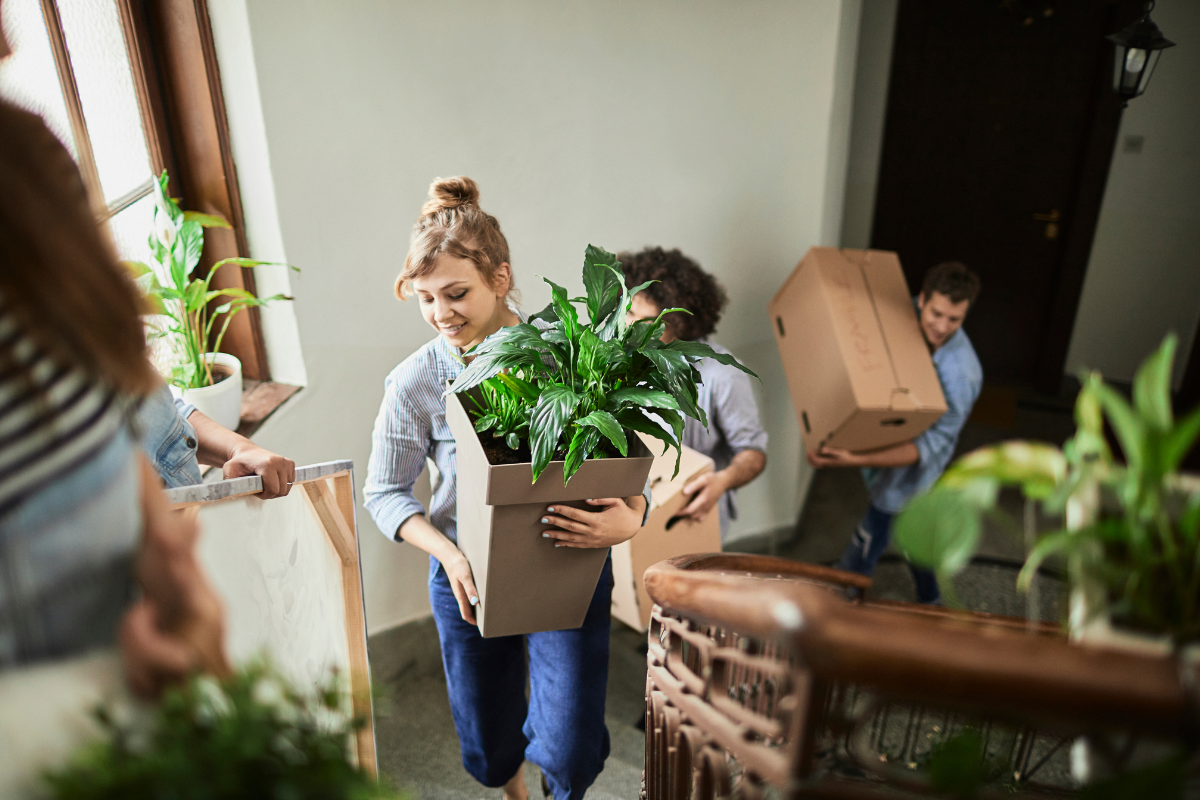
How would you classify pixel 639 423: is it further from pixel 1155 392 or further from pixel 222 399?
pixel 222 399

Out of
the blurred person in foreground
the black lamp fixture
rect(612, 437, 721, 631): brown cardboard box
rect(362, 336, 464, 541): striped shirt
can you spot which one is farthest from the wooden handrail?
the black lamp fixture

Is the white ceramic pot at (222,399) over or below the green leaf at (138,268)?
below

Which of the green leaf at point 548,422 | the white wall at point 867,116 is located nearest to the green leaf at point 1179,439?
the green leaf at point 548,422

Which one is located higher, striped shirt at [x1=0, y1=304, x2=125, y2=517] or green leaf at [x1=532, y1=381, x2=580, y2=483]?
striped shirt at [x1=0, y1=304, x2=125, y2=517]

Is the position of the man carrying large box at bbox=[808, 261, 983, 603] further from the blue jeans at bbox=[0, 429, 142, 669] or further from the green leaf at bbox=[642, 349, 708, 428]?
the blue jeans at bbox=[0, 429, 142, 669]

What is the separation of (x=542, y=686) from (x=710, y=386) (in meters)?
0.94

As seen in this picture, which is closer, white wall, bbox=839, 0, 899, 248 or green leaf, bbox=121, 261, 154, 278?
green leaf, bbox=121, 261, 154, 278

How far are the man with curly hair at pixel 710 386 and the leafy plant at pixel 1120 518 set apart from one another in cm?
141

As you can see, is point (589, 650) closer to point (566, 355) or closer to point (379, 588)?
point (566, 355)

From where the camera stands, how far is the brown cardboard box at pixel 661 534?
196cm

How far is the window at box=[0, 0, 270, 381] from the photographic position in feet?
4.84

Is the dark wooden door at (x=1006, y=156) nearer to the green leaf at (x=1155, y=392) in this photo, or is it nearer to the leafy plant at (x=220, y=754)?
the green leaf at (x=1155, y=392)

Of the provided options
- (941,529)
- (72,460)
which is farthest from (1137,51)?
(72,460)

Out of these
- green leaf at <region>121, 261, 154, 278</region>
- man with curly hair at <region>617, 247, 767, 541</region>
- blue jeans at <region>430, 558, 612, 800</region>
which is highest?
green leaf at <region>121, 261, 154, 278</region>
